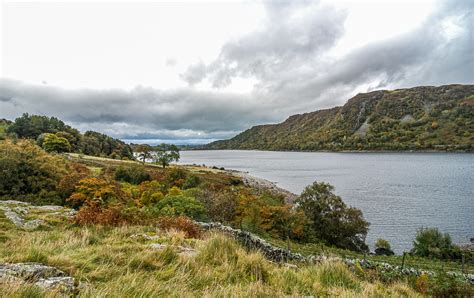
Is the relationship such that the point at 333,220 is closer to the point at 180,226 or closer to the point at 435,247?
the point at 435,247

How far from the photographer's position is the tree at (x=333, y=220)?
25.7 metres

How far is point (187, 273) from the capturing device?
4.41 metres

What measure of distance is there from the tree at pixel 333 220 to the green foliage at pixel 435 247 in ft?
14.2

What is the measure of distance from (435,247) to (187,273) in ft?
82.2

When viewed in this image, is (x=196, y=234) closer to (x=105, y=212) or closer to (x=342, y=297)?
(x=105, y=212)

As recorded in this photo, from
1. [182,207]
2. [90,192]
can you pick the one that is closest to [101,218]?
[182,207]

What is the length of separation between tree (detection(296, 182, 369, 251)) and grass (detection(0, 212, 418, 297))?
70.2 ft

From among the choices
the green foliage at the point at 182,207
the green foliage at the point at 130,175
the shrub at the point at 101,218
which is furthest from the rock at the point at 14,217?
the green foliage at the point at 130,175

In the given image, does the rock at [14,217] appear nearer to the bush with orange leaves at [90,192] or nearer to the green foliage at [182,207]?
the bush with orange leaves at [90,192]

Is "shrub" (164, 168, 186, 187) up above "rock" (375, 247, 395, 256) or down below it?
above

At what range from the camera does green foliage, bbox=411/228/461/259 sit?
859 inches

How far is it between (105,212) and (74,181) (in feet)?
44.3

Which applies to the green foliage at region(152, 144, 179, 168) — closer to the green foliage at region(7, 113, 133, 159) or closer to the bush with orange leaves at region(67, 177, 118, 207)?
the green foliage at region(7, 113, 133, 159)

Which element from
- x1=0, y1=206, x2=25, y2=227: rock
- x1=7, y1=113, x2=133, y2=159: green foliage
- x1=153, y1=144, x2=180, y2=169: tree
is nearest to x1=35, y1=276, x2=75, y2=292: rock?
x1=0, y1=206, x2=25, y2=227: rock
